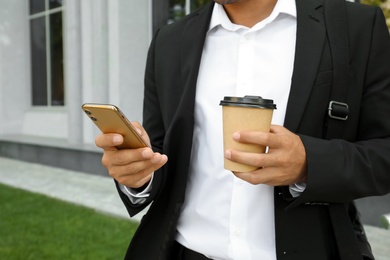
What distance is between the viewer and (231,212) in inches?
50.6

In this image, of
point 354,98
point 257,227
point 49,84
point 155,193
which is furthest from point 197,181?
point 49,84

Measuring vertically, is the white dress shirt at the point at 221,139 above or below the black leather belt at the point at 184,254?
above

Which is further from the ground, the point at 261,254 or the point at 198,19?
the point at 198,19

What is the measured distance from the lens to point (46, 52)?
11.4m

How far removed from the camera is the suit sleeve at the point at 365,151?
1.04 meters

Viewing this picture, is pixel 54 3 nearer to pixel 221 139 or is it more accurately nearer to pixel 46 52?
pixel 46 52

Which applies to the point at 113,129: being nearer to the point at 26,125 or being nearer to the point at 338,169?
the point at 338,169

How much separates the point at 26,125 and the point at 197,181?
1136cm

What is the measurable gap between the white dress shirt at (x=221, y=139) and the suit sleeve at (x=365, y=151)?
0.73 ft

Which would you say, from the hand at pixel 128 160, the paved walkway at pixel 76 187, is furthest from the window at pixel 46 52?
the hand at pixel 128 160

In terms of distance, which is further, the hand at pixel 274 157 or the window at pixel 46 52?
the window at pixel 46 52

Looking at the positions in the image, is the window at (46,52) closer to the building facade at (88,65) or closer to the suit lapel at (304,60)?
the building facade at (88,65)

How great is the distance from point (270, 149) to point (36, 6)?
1205 cm

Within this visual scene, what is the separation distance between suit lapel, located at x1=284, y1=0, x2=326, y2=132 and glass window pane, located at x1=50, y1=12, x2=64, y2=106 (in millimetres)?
10334
